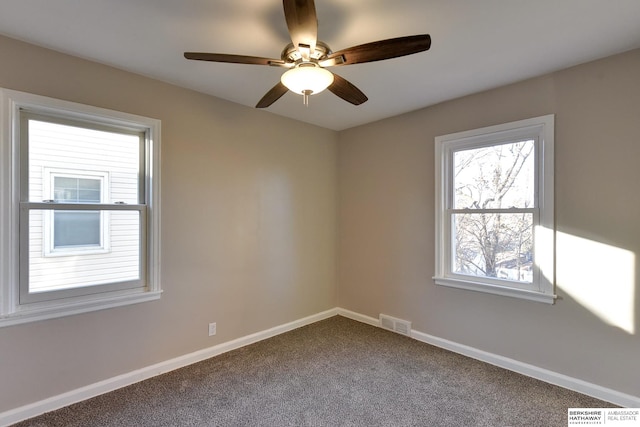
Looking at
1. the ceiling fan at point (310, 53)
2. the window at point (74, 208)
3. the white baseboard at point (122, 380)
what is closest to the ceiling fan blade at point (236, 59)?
the ceiling fan at point (310, 53)

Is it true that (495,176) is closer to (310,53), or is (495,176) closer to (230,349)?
(310,53)

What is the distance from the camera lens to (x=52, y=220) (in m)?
2.12

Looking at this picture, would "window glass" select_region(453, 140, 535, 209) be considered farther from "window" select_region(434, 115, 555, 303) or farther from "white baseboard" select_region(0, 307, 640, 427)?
"white baseboard" select_region(0, 307, 640, 427)

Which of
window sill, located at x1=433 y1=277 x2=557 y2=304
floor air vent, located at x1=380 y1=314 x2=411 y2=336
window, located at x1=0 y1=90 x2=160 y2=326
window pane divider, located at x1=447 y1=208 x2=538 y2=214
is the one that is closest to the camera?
window, located at x1=0 y1=90 x2=160 y2=326

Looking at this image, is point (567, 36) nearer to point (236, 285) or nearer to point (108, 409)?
point (236, 285)

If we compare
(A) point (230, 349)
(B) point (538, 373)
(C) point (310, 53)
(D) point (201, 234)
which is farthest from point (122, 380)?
(B) point (538, 373)

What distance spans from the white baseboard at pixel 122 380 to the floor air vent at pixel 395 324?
1131 millimetres

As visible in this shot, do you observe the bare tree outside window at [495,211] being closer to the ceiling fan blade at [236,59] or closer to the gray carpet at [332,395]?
the gray carpet at [332,395]

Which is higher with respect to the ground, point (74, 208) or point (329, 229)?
point (74, 208)

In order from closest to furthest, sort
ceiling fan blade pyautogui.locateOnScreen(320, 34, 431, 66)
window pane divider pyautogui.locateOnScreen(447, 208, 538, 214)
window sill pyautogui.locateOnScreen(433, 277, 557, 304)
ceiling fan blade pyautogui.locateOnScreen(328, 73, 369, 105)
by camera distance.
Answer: ceiling fan blade pyautogui.locateOnScreen(320, 34, 431, 66), ceiling fan blade pyautogui.locateOnScreen(328, 73, 369, 105), window sill pyautogui.locateOnScreen(433, 277, 557, 304), window pane divider pyautogui.locateOnScreen(447, 208, 538, 214)

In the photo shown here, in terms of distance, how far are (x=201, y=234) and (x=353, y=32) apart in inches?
Result: 81.0

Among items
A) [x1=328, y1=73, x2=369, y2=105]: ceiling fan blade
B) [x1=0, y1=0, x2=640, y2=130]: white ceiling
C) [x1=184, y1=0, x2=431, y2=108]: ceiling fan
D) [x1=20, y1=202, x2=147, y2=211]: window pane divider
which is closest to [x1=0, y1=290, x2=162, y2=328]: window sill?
[x1=20, y1=202, x2=147, y2=211]: window pane divider

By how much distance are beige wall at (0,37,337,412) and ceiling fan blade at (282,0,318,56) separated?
1.61 m

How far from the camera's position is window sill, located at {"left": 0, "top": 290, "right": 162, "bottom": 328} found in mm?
1941
